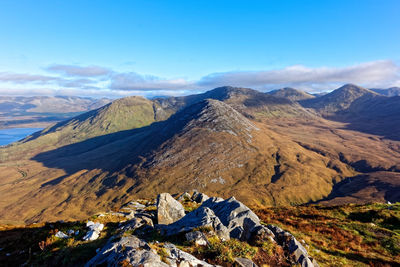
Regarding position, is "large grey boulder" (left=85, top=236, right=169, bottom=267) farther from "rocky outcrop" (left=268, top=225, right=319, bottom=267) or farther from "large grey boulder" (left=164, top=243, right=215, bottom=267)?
"rocky outcrop" (left=268, top=225, right=319, bottom=267)

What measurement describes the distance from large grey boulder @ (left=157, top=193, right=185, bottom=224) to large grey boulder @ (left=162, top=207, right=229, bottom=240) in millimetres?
5519

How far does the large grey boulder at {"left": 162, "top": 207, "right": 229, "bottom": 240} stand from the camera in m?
17.1

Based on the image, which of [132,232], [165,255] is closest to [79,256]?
[132,232]

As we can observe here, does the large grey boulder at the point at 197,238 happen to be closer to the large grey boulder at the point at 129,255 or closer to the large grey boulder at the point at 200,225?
the large grey boulder at the point at 200,225

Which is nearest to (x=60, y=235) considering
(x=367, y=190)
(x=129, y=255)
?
(x=129, y=255)

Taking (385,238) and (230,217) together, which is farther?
(385,238)

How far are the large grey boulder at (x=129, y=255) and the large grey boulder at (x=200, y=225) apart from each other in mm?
4410

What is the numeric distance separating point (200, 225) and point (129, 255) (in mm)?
6773

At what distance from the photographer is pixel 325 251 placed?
1995cm

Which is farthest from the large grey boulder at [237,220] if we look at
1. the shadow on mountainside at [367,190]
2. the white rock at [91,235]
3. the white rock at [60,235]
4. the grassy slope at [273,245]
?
the shadow on mountainside at [367,190]

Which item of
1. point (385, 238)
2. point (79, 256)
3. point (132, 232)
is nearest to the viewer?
point (79, 256)

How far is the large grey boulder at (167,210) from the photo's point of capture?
24.5 metres

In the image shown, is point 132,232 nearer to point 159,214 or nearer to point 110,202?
point 159,214

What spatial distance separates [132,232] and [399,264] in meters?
24.2
